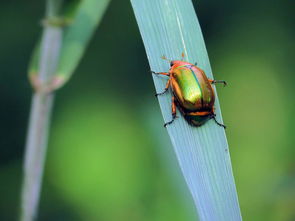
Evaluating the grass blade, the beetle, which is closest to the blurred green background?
the beetle

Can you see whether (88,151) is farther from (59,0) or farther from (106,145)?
(59,0)

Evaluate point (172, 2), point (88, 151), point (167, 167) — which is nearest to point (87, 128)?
point (88, 151)

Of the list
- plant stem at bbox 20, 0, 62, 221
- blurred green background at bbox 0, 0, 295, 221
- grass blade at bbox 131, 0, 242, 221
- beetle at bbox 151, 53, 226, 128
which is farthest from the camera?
blurred green background at bbox 0, 0, 295, 221

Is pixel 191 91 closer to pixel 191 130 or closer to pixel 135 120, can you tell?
pixel 191 130

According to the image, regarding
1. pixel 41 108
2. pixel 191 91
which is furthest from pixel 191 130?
pixel 41 108

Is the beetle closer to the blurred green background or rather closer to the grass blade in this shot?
the grass blade

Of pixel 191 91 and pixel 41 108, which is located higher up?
pixel 41 108
